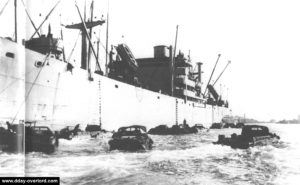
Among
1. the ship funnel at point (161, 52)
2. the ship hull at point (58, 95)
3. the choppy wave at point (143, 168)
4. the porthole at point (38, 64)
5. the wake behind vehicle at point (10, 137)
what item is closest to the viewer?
the choppy wave at point (143, 168)

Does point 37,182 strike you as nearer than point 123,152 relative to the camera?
Yes

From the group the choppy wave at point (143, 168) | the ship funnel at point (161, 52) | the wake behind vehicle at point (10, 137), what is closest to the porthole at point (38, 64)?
the wake behind vehicle at point (10, 137)

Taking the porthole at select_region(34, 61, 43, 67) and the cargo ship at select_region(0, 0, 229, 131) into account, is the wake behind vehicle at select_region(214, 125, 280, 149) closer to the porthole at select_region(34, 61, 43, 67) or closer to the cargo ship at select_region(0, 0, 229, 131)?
the cargo ship at select_region(0, 0, 229, 131)

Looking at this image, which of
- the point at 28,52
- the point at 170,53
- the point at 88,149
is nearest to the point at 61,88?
the point at 28,52

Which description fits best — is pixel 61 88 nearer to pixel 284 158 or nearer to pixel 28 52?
pixel 28 52

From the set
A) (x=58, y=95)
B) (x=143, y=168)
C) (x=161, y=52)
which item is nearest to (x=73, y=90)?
(x=58, y=95)

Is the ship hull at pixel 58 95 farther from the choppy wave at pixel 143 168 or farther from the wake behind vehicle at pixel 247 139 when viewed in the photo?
the wake behind vehicle at pixel 247 139

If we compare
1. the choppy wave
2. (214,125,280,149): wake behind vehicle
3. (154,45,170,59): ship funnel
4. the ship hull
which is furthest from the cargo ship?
(214,125,280,149): wake behind vehicle

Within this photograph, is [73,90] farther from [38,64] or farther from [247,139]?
[247,139]

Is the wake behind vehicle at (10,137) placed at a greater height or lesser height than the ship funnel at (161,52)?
lesser
